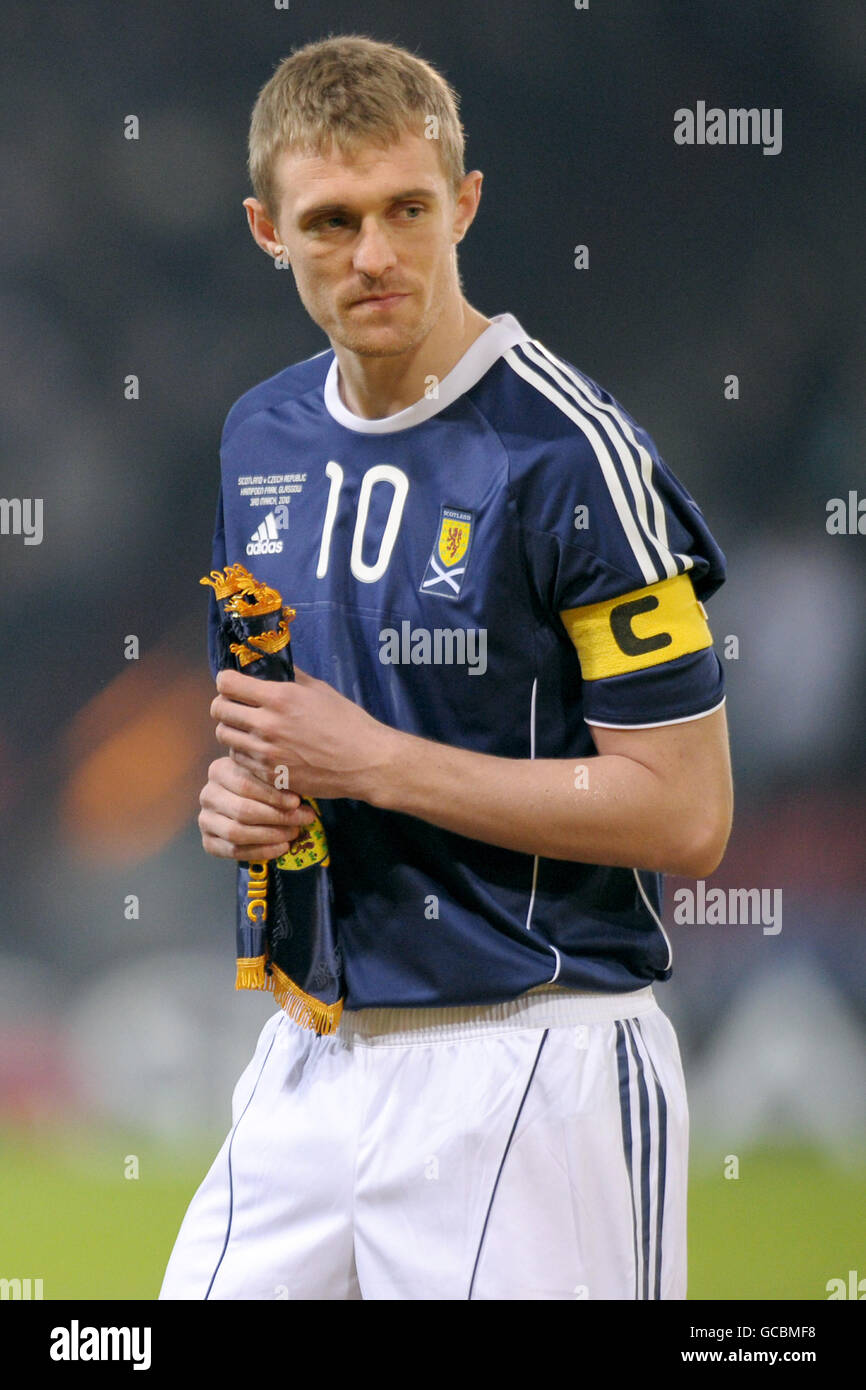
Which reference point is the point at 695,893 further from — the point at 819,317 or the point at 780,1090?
the point at 819,317

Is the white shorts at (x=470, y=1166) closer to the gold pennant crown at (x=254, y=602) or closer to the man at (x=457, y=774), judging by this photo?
the man at (x=457, y=774)

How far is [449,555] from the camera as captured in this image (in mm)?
1504

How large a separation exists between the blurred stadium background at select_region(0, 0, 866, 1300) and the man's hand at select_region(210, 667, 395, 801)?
1403mm

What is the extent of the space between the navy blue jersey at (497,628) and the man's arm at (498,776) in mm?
49

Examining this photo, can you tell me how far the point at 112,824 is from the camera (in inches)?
112

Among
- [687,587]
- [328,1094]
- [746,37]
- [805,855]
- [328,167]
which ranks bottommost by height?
[328,1094]

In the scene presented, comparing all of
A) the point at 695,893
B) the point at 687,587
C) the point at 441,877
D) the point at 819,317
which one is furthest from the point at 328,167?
the point at 695,893

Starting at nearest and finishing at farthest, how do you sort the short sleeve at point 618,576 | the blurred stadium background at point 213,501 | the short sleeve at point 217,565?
the short sleeve at point 618,576
the short sleeve at point 217,565
the blurred stadium background at point 213,501

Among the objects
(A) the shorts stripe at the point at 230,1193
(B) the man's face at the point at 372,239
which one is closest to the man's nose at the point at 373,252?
(B) the man's face at the point at 372,239

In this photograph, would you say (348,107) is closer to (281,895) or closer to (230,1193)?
(281,895)

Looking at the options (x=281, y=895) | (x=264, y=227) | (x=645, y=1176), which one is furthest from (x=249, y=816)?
(x=264, y=227)

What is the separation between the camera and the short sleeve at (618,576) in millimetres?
1440

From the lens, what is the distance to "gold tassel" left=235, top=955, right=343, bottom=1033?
1.53 metres

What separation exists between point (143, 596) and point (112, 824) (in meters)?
0.44
